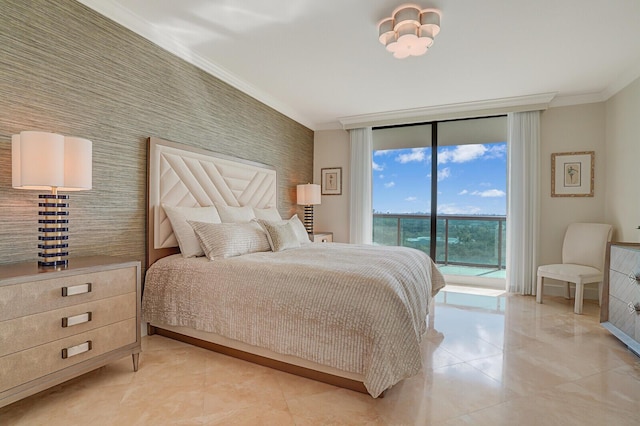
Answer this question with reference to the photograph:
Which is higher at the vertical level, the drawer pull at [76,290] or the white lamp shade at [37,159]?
the white lamp shade at [37,159]

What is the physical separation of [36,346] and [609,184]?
5.56m

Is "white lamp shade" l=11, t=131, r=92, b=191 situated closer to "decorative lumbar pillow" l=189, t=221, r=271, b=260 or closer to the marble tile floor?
"decorative lumbar pillow" l=189, t=221, r=271, b=260

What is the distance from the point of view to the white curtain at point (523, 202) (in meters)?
4.24

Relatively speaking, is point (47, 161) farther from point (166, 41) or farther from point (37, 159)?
point (166, 41)

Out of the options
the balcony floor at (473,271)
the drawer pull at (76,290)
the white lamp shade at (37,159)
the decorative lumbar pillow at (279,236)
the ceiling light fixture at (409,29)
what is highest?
the ceiling light fixture at (409,29)

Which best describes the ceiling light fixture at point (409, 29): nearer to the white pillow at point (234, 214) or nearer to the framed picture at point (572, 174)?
the white pillow at point (234, 214)

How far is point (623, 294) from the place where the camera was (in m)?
2.60

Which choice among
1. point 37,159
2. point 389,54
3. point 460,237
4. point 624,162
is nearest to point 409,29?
point 389,54

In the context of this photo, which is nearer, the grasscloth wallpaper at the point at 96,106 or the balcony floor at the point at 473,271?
the grasscloth wallpaper at the point at 96,106

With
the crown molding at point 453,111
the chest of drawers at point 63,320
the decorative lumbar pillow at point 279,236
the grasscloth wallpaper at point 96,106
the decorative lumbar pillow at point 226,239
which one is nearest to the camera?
the chest of drawers at point 63,320

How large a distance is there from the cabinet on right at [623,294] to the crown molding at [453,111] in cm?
215

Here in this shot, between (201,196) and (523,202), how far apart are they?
4064 mm

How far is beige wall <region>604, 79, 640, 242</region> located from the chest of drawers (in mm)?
4669

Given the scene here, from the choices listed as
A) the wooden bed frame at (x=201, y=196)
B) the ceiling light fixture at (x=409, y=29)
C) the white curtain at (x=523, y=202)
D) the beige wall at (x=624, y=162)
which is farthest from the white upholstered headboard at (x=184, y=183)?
the beige wall at (x=624, y=162)
